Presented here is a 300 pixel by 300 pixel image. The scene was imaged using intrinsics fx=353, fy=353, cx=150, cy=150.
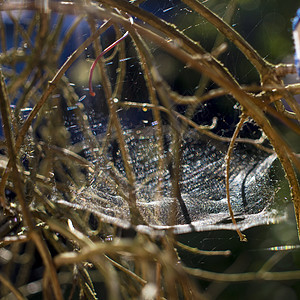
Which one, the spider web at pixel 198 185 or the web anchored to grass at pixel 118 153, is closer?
the web anchored to grass at pixel 118 153

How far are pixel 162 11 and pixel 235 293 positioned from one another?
67 centimetres

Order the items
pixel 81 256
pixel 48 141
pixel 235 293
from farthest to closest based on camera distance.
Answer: pixel 235 293 < pixel 48 141 < pixel 81 256

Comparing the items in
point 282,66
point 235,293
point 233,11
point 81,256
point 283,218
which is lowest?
point 235,293

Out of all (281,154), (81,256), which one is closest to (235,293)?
(281,154)

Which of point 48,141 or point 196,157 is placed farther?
point 196,157

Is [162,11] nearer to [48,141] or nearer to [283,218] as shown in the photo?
[48,141]

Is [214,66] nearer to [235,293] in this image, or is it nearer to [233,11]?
[233,11]

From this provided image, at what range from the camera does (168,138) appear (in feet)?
3.01

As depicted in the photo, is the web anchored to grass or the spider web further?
the spider web

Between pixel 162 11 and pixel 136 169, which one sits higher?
pixel 162 11

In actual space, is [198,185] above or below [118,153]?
below

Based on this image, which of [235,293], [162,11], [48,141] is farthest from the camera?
[235,293]

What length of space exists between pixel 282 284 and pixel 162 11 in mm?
704

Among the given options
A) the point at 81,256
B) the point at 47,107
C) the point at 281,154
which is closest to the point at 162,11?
the point at 47,107
